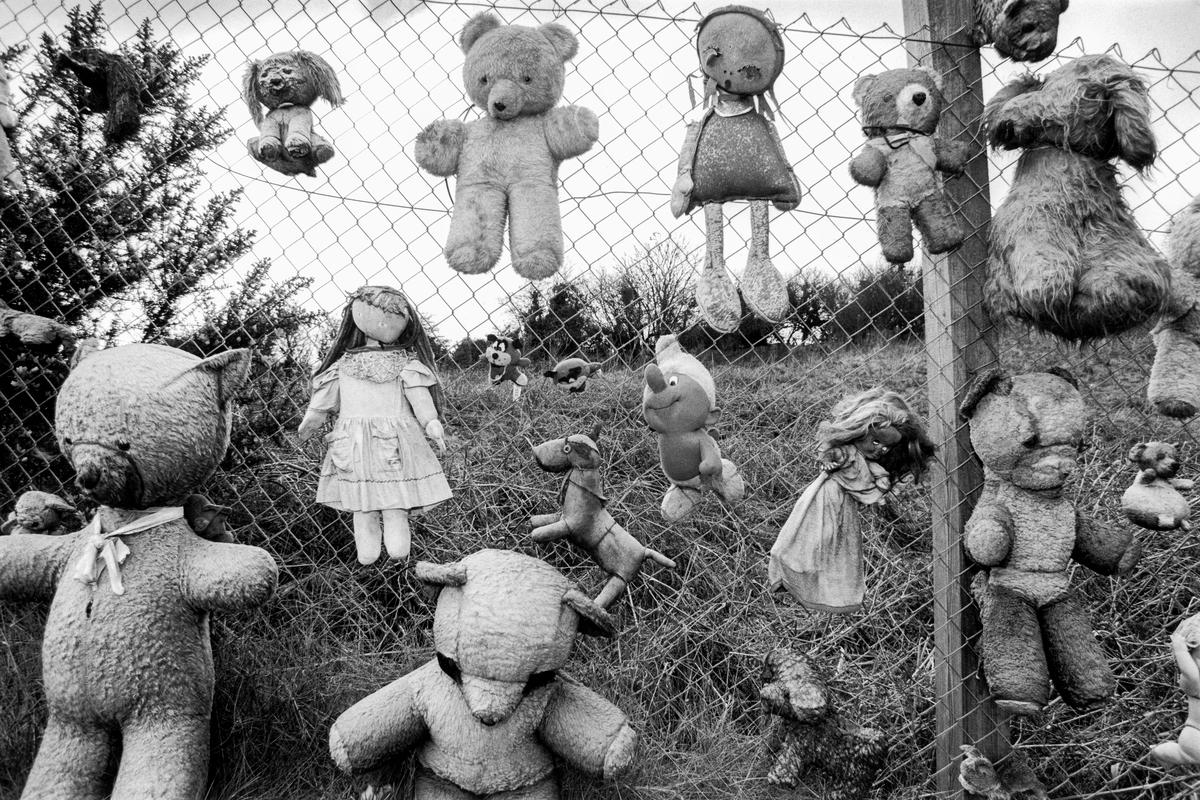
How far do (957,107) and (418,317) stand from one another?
123 centimetres

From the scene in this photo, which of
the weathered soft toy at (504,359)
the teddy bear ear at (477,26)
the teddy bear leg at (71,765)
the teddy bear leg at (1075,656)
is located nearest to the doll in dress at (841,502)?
the teddy bear leg at (1075,656)

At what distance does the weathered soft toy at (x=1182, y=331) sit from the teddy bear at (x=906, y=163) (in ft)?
1.42

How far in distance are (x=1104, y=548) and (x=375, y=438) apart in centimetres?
144

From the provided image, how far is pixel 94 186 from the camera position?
3057mm

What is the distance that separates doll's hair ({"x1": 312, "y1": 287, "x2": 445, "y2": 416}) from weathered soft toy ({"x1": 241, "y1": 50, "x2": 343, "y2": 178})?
0.33 meters

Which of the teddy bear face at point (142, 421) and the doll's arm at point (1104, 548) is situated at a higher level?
the teddy bear face at point (142, 421)

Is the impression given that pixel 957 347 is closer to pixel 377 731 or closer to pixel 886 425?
pixel 886 425

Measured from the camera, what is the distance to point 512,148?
2195 millimetres

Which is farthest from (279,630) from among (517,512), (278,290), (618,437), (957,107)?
(957,107)

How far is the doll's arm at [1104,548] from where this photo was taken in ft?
6.49

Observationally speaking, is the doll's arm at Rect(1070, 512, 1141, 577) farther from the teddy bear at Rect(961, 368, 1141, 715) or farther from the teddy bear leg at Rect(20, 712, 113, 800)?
the teddy bear leg at Rect(20, 712, 113, 800)

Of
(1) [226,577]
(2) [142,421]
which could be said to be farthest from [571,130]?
(1) [226,577]

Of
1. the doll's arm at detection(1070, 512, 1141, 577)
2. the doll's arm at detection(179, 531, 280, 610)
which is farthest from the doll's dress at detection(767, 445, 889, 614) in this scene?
the doll's arm at detection(179, 531, 280, 610)

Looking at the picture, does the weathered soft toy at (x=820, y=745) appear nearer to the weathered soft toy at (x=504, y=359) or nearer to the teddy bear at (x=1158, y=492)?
the teddy bear at (x=1158, y=492)
